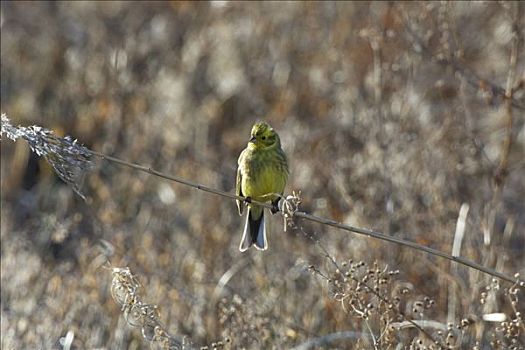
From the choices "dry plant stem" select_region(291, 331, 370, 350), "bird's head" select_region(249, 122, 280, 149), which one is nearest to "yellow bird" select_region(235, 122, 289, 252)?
"bird's head" select_region(249, 122, 280, 149)

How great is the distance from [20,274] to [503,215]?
3.35m

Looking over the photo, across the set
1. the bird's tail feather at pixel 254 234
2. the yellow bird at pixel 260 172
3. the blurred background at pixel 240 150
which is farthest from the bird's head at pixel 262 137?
the blurred background at pixel 240 150

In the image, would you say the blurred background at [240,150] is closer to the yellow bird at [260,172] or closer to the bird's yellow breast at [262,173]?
the yellow bird at [260,172]

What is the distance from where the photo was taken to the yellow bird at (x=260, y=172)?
4.86 metres

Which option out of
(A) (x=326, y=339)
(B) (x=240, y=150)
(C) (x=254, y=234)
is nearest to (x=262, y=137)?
(C) (x=254, y=234)

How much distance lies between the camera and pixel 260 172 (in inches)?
191

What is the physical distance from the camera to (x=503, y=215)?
6828 mm

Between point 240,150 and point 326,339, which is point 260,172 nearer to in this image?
point 326,339

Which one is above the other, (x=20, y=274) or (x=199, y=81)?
(x=199, y=81)

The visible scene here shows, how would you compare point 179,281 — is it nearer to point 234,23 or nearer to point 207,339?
point 207,339

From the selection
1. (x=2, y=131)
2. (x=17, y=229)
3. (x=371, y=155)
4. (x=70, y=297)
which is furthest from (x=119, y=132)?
(x=2, y=131)

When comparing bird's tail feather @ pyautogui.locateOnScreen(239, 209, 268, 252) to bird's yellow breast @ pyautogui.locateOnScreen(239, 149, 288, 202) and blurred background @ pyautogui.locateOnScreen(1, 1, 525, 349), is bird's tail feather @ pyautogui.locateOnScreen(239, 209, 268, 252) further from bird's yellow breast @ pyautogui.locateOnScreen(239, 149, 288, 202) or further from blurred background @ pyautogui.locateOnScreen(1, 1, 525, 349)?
blurred background @ pyautogui.locateOnScreen(1, 1, 525, 349)

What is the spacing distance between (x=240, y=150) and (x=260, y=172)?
294 centimetres

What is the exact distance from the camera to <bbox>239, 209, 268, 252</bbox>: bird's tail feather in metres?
4.75
